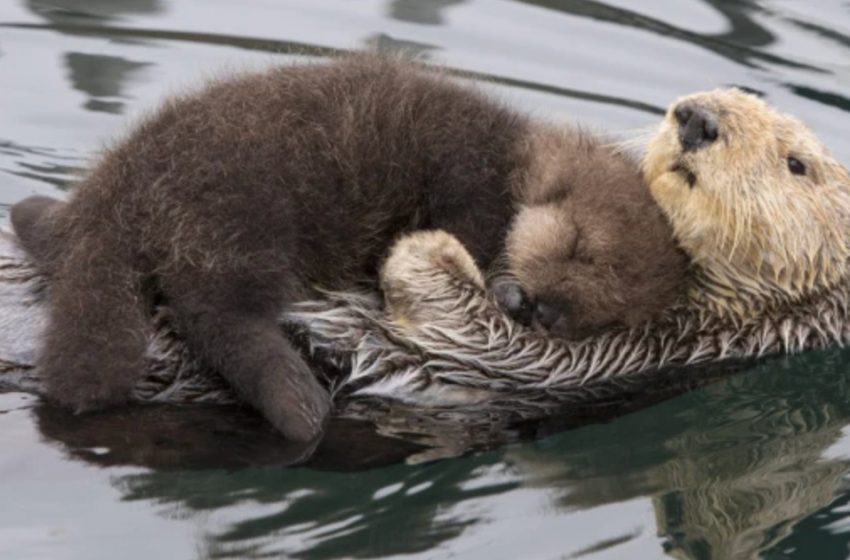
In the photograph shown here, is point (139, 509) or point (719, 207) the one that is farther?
point (719, 207)

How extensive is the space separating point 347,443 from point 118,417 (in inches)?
26.8

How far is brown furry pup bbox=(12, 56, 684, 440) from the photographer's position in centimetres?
497

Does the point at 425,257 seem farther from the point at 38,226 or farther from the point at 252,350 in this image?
the point at 38,226

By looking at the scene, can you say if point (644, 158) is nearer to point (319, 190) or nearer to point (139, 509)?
point (319, 190)

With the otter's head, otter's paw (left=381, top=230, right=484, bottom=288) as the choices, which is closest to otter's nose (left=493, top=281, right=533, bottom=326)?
otter's paw (left=381, top=230, right=484, bottom=288)

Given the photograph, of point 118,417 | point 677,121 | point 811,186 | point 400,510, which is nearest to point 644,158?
point 677,121

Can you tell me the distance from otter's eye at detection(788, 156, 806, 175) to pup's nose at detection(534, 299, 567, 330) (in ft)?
2.94

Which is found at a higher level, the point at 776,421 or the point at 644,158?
the point at 644,158

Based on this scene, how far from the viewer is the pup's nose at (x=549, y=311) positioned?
536cm

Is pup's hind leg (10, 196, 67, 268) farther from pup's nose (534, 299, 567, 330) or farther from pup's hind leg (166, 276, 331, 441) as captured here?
pup's nose (534, 299, 567, 330)

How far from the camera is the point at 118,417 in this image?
5.15 m

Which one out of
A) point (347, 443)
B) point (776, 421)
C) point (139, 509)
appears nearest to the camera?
point (139, 509)

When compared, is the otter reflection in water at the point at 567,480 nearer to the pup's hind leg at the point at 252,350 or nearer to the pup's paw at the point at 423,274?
the pup's hind leg at the point at 252,350

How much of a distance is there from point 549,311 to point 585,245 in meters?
0.25
